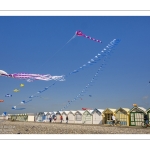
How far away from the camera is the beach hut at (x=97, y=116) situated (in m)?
30.9

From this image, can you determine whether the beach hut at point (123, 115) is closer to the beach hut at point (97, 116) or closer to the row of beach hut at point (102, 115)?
the row of beach hut at point (102, 115)

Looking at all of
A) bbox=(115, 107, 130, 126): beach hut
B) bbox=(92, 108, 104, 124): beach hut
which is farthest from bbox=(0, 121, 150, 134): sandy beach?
bbox=(92, 108, 104, 124): beach hut

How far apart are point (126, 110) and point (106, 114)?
3.32m

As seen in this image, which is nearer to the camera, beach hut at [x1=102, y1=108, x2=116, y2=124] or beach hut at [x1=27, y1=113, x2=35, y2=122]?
beach hut at [x1=102, y1=108, x2=116, y2=124]

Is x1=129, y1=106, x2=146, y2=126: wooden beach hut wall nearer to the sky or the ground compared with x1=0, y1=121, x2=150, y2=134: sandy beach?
nearer to the sky

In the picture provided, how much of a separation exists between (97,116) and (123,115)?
4.35 metres

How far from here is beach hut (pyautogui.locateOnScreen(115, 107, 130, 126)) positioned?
90.3 ft

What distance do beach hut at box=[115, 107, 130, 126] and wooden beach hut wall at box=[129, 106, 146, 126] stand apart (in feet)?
1.80

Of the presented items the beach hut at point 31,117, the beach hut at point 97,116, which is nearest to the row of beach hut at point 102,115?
the beach hut at point 97,116

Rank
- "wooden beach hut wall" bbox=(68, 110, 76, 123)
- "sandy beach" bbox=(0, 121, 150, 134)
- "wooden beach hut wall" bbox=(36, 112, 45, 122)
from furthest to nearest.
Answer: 1. "wooden beach hut wall" bbox=(36, 112, 45, 122)
2. "wooden beach hut wall" bbox=(68, 110, 76, 123)
3. "sandy beach" bbox=(0, 121, 150, 134)

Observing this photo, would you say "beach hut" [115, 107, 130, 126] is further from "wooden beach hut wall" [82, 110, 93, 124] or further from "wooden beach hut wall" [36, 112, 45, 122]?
"wooden beach hut wall" [36, 112, 45, 122]
